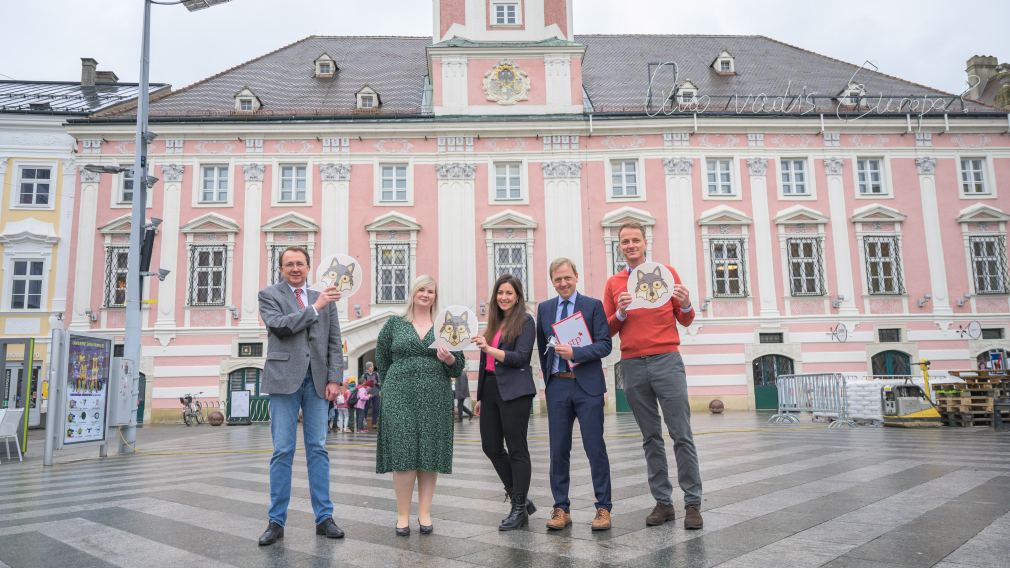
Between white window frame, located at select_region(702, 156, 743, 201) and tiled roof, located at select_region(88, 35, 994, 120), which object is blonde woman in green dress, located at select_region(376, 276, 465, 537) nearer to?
tiled roof, located at select_region(88, 35, 994, 120)

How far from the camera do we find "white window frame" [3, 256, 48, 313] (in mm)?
25828

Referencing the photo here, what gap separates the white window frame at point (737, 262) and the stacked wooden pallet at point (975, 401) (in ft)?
38.7

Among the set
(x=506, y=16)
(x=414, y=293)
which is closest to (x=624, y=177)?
(x=506, y=16)

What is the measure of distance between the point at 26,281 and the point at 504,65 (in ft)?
66.6

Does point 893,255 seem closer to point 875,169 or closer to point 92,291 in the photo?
point 875,169

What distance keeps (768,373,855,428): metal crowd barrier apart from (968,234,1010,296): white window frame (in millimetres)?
13944

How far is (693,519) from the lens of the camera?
15.8 ft

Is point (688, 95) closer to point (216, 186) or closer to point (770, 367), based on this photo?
point (770, 367)

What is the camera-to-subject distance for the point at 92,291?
26.1 m

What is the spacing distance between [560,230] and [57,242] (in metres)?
19.5

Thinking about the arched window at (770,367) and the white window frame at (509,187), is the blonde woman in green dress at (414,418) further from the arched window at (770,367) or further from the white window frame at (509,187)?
the arched window at (770,367)

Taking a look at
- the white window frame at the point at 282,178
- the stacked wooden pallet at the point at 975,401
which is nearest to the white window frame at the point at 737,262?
the stacked wooden pallet at the point at 975,401

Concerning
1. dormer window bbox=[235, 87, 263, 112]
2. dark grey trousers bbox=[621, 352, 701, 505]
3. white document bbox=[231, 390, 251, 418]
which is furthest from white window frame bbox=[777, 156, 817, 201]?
dark grey trousers bbox=[621, 352, 701, 505]

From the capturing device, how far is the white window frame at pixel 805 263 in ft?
90.0
